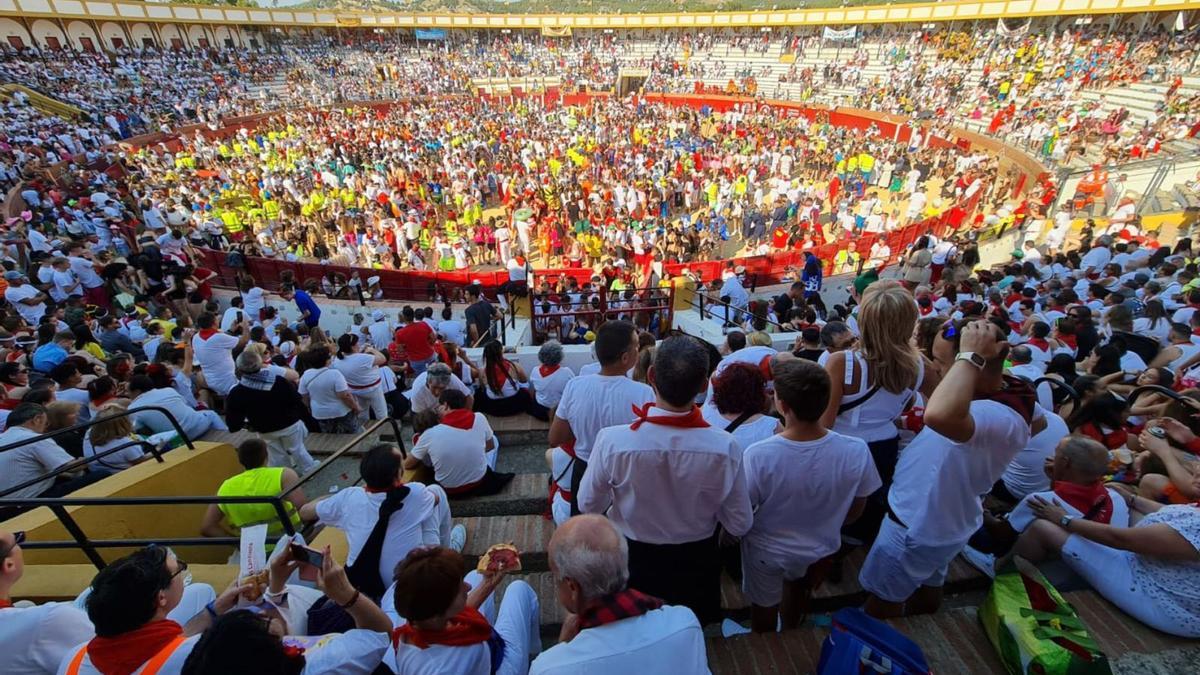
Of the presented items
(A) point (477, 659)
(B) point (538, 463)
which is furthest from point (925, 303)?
(A) point (477, 659)

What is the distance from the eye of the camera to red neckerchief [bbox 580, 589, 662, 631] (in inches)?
60.2

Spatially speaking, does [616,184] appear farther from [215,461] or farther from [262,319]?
[215,461]

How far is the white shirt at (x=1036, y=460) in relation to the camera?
3312mm

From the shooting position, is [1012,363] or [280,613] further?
[1012,363]

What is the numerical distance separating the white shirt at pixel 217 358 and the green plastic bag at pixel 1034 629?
280 inches

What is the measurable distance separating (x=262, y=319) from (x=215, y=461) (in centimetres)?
495

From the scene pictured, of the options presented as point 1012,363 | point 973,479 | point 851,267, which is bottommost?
point 851,267

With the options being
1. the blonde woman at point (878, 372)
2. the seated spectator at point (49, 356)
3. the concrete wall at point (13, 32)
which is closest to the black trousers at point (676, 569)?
the blonde woman at point (878, 372)

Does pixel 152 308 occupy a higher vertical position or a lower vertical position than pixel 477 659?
lower

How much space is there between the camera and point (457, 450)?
3.97 metres

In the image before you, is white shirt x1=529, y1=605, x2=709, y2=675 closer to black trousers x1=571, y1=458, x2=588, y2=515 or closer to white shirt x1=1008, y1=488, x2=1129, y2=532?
black trousers x1=571, y1=458, x2=588, y2=515

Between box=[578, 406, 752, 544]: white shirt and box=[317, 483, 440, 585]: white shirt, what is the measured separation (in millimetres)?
1116

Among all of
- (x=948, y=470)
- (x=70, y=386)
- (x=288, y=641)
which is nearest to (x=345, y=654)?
(x=288, y=641)

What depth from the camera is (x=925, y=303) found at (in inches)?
310
